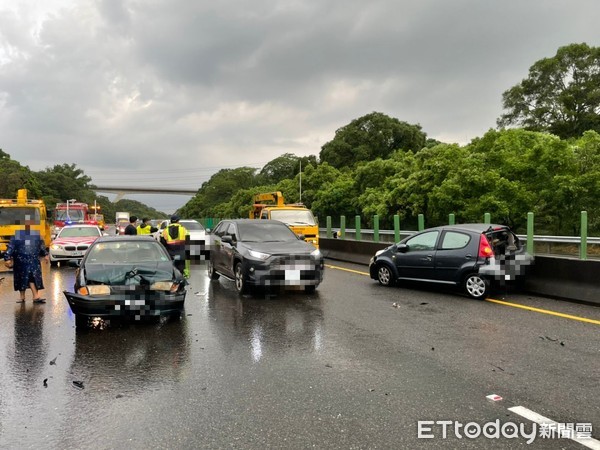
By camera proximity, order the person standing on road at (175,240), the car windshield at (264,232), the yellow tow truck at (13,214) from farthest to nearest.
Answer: the yellow tow truck at (13,214)
the person standing on road at (175,240)
the car windshield at (264,232)

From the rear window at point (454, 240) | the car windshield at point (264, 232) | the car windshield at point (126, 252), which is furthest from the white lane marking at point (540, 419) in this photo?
the car windshield at point (264, 232)

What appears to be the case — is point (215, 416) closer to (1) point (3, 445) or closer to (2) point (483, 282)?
(1) point (3, 445)

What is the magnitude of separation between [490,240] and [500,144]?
479 inches

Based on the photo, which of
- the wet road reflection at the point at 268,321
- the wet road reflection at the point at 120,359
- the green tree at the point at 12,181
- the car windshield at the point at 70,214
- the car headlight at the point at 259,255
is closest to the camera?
the wet road reflection at the point at 120,359

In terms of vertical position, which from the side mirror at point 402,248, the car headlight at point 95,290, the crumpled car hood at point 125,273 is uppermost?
the side mirror at point 402,248

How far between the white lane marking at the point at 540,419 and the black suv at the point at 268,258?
5944 mm

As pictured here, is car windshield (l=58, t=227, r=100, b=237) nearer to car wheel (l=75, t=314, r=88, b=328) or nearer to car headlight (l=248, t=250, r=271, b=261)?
car headlight (l=248, t=250, r=271, b=261)

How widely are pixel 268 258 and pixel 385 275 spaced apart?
3.30 meters

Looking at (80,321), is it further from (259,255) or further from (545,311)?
(545,311)

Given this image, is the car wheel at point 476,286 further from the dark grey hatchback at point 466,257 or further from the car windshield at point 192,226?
the car windshield at point 192,226

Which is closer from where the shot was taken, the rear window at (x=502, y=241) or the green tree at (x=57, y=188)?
the rear window at (x=502, y=241)

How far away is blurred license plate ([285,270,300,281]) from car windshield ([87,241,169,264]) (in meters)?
2.60

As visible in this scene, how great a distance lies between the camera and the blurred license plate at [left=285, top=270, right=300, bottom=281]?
972cm

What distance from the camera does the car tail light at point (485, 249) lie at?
9.34 metres
